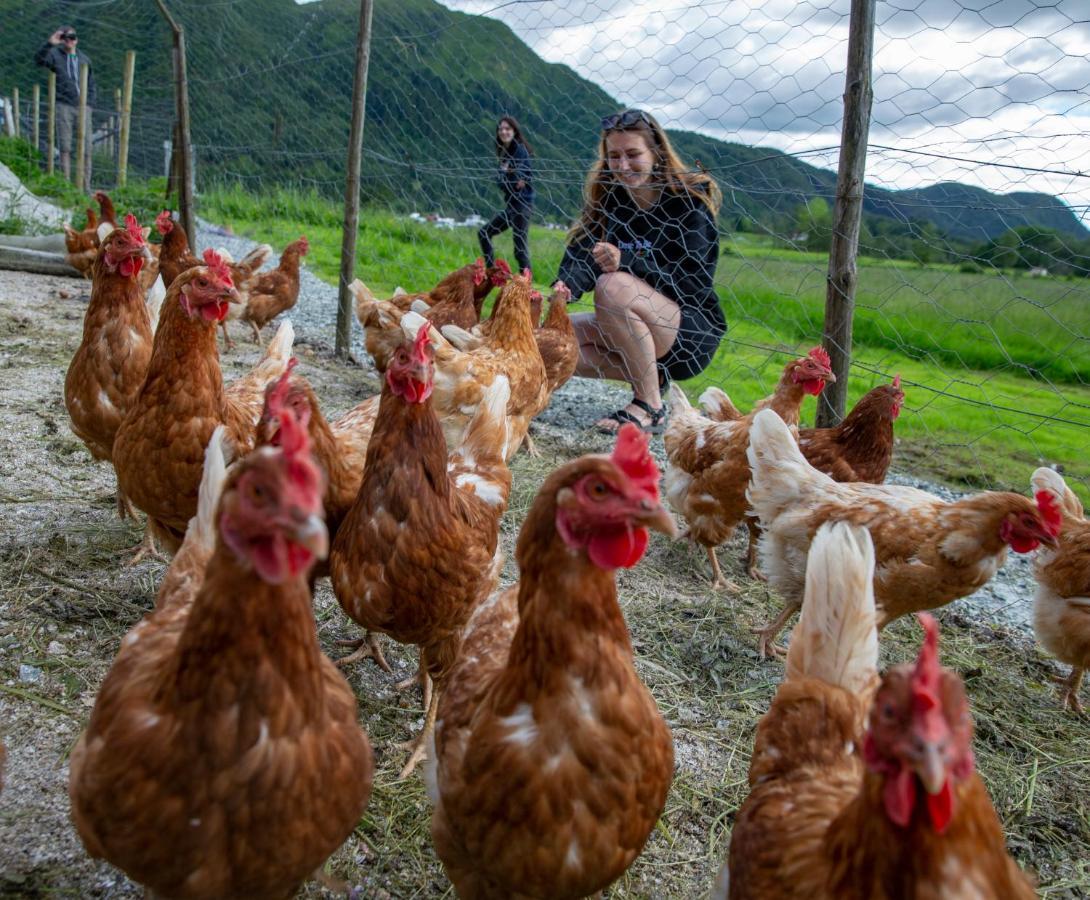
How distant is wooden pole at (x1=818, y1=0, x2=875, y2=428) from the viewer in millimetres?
3570

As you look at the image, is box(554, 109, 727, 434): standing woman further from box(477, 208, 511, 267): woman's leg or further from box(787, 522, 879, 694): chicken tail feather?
box(787, 522, 879, 694): chicken tail feather

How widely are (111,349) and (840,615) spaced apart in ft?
10.1

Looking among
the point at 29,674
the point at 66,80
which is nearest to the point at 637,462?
the point at 29,674

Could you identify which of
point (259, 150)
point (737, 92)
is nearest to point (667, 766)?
point (737, 92)

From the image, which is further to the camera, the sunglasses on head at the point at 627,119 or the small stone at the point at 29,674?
the sunglasses on head at the point at 627,119

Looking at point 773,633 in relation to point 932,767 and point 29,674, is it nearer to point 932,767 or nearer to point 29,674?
point 932,767

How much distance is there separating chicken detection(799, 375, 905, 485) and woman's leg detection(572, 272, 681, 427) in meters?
2.06

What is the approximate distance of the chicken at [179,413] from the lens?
2748mm

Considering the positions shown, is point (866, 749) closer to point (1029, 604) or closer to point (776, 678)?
point (776, 678)

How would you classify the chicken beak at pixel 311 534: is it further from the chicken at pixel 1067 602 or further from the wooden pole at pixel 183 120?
the wooden pole at pixel 183 120

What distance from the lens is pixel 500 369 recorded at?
179 inches

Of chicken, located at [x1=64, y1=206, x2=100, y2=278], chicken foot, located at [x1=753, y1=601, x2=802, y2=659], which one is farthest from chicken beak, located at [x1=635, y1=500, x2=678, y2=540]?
chicken, located at [x1=64, y1=206, x2=100, y2=278]

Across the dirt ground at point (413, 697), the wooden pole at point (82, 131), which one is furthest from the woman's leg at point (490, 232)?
the wooden pole at point (82, 131)

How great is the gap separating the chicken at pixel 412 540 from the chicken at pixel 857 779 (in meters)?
1.05
